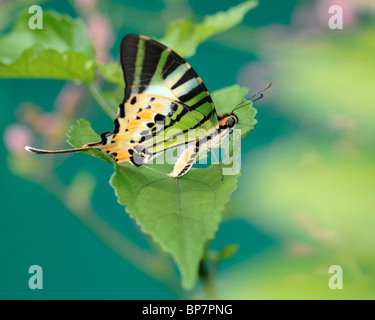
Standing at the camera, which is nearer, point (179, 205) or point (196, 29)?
point (179, 205)

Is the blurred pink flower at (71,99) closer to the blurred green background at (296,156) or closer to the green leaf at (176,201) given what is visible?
the blurred green background at (296,156)

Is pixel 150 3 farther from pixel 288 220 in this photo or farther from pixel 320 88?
pixel 288 220

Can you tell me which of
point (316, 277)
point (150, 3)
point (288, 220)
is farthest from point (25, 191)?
point (316, 277)

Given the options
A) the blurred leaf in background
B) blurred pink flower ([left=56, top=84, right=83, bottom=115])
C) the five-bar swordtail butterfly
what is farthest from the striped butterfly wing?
blurred pink flower ([left=56, top=84, right=83, bottom=115])

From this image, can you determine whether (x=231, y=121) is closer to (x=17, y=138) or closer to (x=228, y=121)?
(x=228, y=121)

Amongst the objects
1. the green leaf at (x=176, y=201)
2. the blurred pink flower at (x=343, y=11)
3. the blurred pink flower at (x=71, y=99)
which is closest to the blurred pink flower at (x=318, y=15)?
the blurred pink flower at (x=343, y=11)

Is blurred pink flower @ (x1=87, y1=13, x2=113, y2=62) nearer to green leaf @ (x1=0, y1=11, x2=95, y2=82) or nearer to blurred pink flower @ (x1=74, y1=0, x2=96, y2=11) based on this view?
blurred pink flower @ (x1=74, y1=0, x2=96, y2=11)

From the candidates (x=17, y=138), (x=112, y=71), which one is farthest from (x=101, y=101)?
(x=17, y=138)
